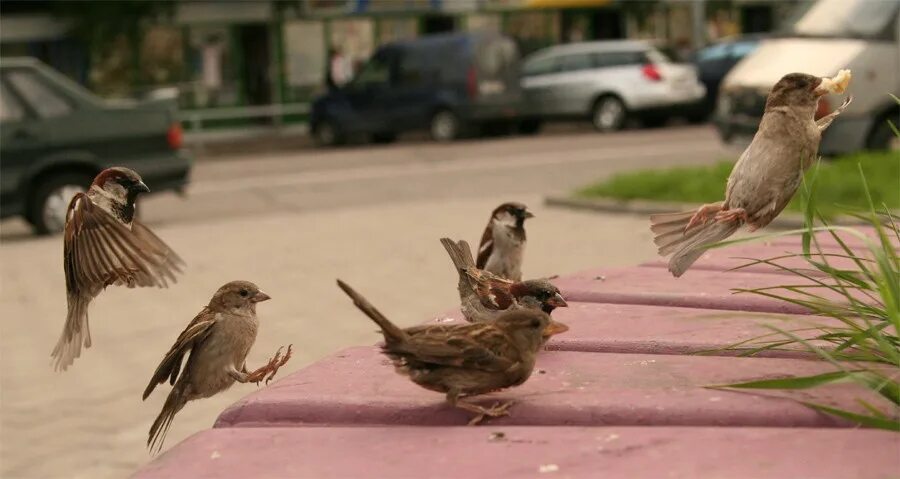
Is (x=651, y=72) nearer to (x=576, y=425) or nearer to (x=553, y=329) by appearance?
(x=553, y=329)

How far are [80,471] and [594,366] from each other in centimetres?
354

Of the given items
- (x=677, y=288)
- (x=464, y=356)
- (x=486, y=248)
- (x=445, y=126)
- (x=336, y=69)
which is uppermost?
(x=464, y=356)

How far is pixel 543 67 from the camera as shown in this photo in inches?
1136

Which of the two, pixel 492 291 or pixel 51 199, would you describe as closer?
pixel 492 291

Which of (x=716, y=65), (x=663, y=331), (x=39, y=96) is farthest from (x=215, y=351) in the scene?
(x=716, y=65)

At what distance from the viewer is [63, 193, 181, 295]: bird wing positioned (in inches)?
131

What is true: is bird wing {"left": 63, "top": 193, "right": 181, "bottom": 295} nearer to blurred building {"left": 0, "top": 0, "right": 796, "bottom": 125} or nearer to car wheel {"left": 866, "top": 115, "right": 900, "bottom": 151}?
car wheel {"left": 866, "top": 115, "right": 900, "bottom": 151}

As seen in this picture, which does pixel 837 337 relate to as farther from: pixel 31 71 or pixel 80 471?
pixel 31 71

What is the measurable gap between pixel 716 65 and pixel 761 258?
2523 centimetres

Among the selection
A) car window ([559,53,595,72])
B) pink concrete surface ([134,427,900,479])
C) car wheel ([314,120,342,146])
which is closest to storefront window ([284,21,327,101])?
car wheel ([314,120,342,146])

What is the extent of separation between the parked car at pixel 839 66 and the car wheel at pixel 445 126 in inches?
401

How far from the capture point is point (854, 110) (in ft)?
52.6

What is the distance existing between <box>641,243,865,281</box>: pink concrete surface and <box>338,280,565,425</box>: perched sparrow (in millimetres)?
1299

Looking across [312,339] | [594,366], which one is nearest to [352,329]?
[312,339]
